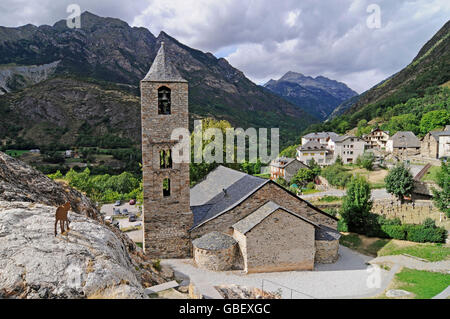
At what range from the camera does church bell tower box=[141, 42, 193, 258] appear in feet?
61.9

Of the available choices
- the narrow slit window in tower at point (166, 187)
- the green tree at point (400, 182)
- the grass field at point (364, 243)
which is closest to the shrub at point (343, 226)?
the grass field at point (364, 243)

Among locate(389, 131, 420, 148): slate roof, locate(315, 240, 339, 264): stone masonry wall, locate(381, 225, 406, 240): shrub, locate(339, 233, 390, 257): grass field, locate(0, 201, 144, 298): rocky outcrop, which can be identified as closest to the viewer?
locate(0, 201, 144, 298): rocky outcrop

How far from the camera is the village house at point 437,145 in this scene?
54869mm

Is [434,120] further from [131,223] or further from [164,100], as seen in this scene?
[164,100]

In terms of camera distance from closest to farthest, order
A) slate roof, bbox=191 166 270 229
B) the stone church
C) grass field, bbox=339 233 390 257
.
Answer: the stone church < slate roof, bbox=191 166 270 229 < grass field, bbox=339 233 390 257

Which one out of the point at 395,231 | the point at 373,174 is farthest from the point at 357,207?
the point at 373,174

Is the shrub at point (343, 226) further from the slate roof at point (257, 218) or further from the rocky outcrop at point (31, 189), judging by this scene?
the rocky outcrop at point (31, 189)

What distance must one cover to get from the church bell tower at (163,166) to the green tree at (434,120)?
76059mm

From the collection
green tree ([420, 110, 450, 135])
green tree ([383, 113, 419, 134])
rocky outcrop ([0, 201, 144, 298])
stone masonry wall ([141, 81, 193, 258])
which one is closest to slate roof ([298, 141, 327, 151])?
green tree ([383, 113, 419, 134])

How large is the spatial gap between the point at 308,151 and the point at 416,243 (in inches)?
1897

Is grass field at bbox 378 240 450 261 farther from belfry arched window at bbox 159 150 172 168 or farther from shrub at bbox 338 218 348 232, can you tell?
belfry arched window at bbox 159 150 172 168

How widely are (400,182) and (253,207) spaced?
24.2m

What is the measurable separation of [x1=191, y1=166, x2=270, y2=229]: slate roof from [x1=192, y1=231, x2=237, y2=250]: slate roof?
1084 mm
